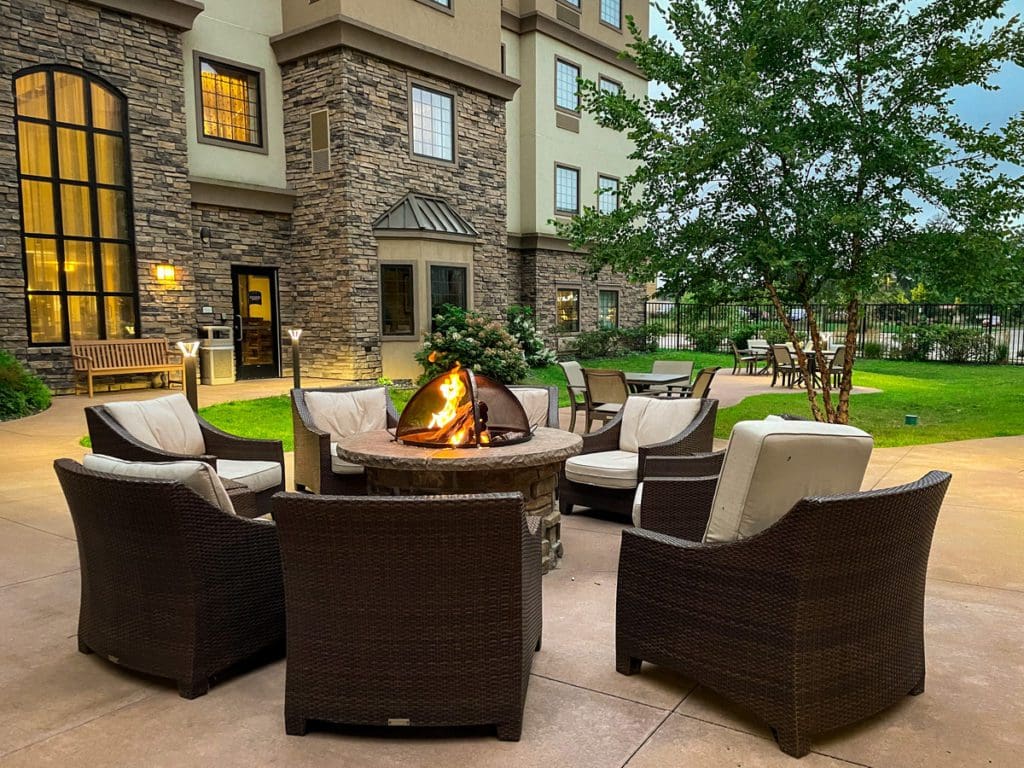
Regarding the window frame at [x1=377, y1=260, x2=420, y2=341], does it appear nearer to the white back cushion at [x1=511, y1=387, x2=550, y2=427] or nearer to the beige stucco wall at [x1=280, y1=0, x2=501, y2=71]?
the beige stucco wall at [x1=280, y1=0, x2=501, y2=71]

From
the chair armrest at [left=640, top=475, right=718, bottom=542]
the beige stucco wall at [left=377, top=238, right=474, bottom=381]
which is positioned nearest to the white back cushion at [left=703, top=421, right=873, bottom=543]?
the chair armrest at [left=640, top=475, right=718, bottom=542]


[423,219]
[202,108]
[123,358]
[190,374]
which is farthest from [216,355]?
[190,374]

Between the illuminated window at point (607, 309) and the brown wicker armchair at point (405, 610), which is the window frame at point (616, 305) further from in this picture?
the brown wicker armchair at point (405, 610)

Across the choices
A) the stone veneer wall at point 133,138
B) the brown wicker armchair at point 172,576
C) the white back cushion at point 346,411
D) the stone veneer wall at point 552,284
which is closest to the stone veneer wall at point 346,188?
the stone veneer wall at point 133,138

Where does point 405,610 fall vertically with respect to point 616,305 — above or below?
below

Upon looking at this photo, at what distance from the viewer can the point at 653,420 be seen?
5645mm

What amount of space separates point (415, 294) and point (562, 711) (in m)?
13.2

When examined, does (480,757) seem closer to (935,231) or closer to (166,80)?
(935,231)

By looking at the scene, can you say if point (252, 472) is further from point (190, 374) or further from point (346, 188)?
point (346, 188)

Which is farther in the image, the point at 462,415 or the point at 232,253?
the point at 232,253

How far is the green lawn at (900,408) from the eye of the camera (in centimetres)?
928

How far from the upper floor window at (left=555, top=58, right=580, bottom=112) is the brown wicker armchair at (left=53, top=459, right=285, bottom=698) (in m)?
19.6

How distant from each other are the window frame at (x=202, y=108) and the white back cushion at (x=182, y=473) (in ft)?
42.0

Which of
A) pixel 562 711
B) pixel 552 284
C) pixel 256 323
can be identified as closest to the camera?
pixel 562 711
